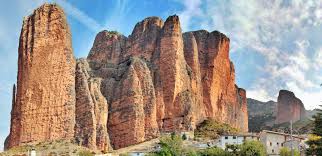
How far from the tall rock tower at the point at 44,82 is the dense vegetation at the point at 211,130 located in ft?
80.3

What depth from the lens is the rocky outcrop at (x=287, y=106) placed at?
7288 inches

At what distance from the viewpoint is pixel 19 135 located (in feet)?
297

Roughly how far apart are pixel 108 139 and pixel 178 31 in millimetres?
26018

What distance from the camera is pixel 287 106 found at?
187 meters

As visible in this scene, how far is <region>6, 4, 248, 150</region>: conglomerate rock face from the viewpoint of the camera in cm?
9156

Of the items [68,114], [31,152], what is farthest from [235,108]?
[31,152]

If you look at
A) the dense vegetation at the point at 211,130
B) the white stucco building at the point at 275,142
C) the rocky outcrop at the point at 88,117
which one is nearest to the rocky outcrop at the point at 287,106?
the dense vegetation at the point at 211,130

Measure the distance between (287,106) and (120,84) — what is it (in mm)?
87898

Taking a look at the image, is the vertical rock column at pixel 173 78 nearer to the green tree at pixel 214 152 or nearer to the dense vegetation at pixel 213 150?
the dense vegetation at pixel 213 150

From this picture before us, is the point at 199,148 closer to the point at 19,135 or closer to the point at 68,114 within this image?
the point at 68,114

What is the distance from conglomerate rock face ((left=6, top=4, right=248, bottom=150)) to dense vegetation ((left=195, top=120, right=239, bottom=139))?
5.09 ft

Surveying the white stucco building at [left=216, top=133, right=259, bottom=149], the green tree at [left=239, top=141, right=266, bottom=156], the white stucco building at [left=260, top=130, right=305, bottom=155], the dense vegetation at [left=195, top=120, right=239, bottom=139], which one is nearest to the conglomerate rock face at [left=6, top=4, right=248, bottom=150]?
the dense vegetation at [left=195, top=120, right=239, bottom=139]

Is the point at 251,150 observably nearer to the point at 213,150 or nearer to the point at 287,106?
the point at 213,150

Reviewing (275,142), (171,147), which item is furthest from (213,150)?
(275,142)
